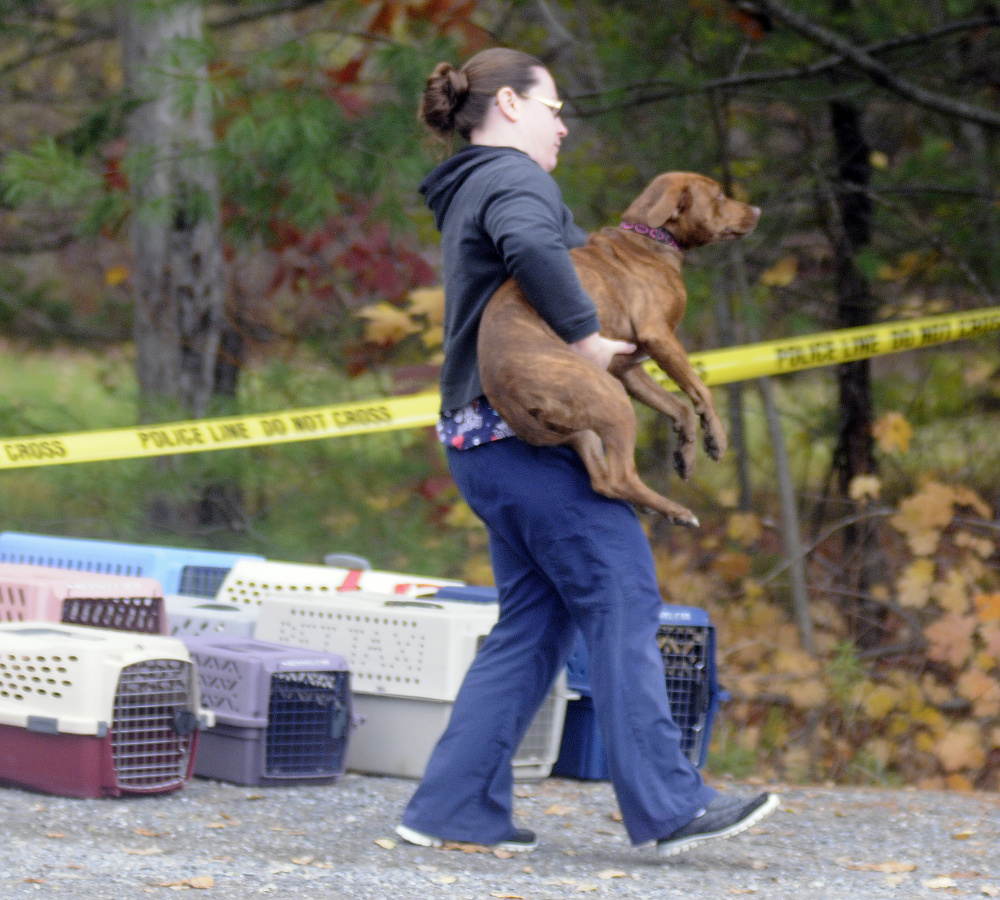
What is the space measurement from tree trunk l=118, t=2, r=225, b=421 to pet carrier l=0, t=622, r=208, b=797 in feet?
8.89

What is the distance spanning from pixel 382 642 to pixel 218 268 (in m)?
3.53

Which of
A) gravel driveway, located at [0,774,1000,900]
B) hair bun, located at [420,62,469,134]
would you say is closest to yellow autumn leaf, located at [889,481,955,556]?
gravel driveway, located at [0,774,1000,900]

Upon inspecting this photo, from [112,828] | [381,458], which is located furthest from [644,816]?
[381,458]

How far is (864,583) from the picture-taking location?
23.2ft

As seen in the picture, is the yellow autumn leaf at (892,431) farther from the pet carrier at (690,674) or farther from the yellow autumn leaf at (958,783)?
the pet carrier at (690,674)

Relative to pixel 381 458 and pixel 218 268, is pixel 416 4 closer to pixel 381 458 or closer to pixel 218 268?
pixel 218 268

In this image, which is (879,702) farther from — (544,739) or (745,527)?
(544,739)

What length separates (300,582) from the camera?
454 centimetres

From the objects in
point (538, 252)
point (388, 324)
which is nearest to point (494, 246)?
point (538, 252)

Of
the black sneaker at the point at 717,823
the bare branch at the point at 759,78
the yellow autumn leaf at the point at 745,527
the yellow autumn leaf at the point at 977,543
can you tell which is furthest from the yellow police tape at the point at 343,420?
the black sneaker at the point at 717,823

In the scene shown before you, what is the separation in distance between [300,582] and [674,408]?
1.95 metres

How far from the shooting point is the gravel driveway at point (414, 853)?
8.80 feet

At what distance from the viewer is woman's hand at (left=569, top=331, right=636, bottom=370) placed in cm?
278

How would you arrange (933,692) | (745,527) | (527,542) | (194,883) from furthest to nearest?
(745,527), (933,692), (527,542), (194,883)
